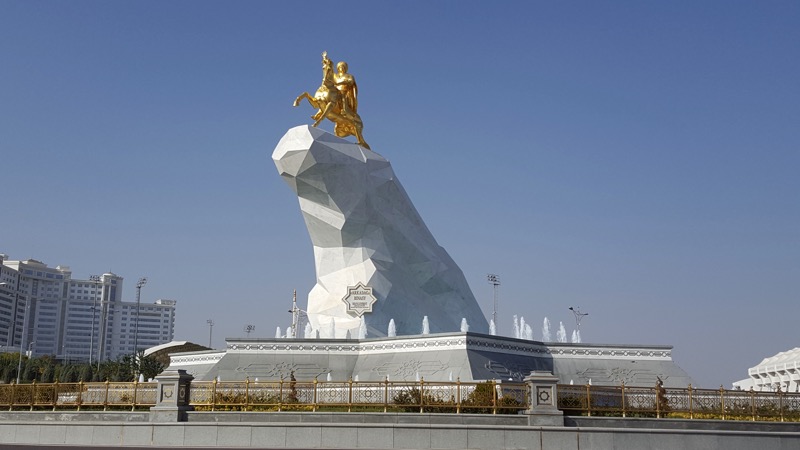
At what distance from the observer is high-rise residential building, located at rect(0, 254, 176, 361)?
392 feet

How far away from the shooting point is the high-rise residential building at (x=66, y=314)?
392 ft

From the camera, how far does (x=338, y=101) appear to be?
34375mm

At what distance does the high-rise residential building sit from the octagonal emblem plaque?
94.7 metres

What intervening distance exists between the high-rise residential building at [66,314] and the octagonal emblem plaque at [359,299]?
3727 inches

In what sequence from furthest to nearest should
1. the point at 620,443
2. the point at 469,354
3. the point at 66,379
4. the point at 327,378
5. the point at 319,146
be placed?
the point at 66,379, the point at 319,146, the point at 327,378, the point at 469,354, the point at 620,443

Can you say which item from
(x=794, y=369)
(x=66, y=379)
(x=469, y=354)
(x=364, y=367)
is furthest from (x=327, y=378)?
(x=794, y=369)

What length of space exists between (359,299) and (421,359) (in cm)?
616

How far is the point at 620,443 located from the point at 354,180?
1869 centimetres

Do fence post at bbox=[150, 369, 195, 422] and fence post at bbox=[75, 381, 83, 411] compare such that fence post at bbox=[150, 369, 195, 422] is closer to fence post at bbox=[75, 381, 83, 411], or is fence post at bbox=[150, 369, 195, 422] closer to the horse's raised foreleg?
fence post at bbox=[75, 381, 83, 411]

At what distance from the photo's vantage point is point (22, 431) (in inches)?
717

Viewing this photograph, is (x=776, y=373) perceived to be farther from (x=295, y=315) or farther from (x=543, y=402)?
(x=543, y=402)

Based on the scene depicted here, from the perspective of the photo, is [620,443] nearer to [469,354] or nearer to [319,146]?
[469,354]

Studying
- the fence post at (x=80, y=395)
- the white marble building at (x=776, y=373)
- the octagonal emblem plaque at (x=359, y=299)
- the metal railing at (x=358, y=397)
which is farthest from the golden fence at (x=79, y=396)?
the white marble building at (x=776, y=373)

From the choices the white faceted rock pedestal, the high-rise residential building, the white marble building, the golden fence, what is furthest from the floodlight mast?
the high-rise residential building
